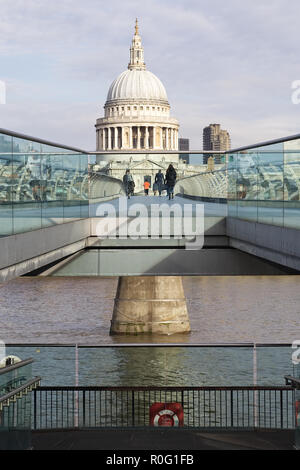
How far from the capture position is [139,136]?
17688 centimetres

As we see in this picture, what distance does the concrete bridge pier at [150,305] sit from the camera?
51.9 meters

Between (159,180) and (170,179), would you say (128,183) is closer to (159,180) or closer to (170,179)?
(159,180)

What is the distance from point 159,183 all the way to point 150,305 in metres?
25.0

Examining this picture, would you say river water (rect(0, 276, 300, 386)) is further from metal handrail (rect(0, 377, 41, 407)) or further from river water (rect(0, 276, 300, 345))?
metal handrail (rect(0, 377, 41, 407))

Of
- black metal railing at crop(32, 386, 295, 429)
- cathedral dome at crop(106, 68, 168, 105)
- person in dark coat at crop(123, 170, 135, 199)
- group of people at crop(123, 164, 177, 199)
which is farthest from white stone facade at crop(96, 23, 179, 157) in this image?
black metal railing at crop(32, 386, 295, 429)

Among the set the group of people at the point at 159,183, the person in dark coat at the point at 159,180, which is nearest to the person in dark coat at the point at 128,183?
the group of people at the point at 159,183

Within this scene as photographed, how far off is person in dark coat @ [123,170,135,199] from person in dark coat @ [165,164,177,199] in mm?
1049

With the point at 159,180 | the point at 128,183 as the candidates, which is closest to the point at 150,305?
the point at 128,183

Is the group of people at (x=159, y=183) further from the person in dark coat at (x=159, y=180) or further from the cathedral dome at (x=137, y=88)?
the cathedral dome at (x=137, y=88)

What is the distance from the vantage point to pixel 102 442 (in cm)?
1727

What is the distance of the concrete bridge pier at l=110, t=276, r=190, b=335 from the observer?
5191cm

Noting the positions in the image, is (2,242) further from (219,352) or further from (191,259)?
(219,352)
